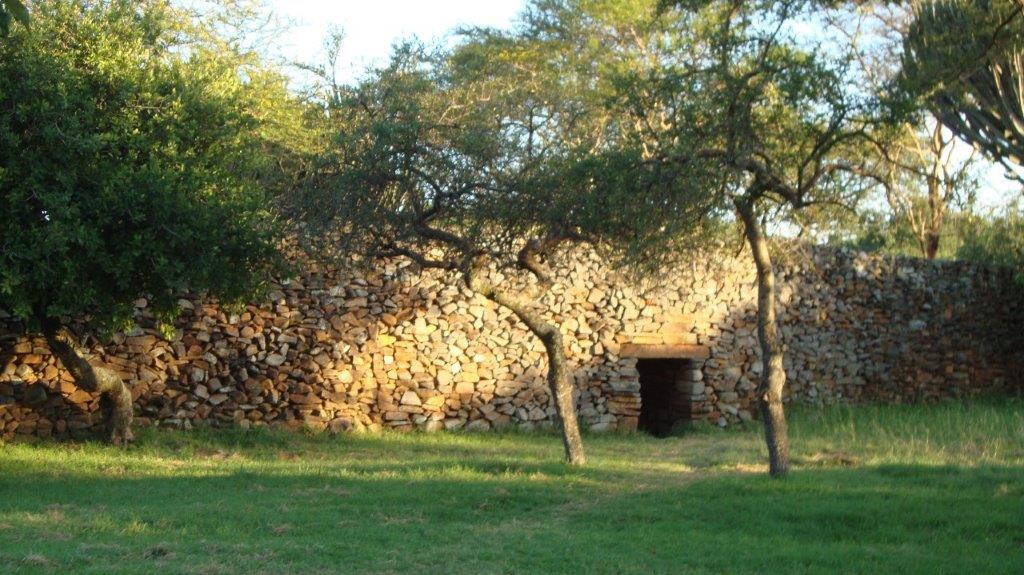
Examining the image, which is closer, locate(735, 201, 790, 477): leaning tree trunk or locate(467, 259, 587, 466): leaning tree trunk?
locate(735, 201, 790, 477): leaning tree trunk

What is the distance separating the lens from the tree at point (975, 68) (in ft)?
A: 31.2

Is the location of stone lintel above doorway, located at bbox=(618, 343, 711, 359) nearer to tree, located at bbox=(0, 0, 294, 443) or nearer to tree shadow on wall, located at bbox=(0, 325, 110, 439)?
tree, located at bbox=(0, 0, 294, 443)

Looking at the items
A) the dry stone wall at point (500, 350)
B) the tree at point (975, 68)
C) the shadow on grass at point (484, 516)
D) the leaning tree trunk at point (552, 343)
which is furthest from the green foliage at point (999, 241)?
the leaning tree trunk at point (552, 343)

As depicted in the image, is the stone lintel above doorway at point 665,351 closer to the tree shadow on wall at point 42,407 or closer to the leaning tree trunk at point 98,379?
the leaning tree trunk at point 98,379

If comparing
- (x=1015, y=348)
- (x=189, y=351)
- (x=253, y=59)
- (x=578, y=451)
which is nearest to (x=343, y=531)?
(x=578, y=451)

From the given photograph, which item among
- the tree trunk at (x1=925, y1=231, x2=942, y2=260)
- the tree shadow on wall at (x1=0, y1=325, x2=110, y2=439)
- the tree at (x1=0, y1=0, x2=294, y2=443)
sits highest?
the tree trunk at (x1=925, y1=231, x2=942, y2=260)

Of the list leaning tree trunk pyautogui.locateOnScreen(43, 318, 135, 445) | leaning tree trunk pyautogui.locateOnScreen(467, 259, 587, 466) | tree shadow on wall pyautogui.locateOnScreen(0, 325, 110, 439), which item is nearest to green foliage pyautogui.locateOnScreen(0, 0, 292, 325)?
leaning tree trunk pyautogui.locateOnScreen(43, 318, 135, 445)

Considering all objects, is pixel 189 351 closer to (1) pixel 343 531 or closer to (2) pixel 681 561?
(1) pixel 343 531

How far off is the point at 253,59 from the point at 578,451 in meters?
8.16

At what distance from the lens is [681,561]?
715 centimetres

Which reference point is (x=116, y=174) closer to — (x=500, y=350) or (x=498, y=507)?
(x=498, y=507)

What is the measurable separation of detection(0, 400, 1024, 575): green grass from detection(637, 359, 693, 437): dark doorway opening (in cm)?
275

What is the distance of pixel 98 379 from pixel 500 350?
5624mm

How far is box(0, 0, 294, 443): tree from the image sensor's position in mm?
9789
